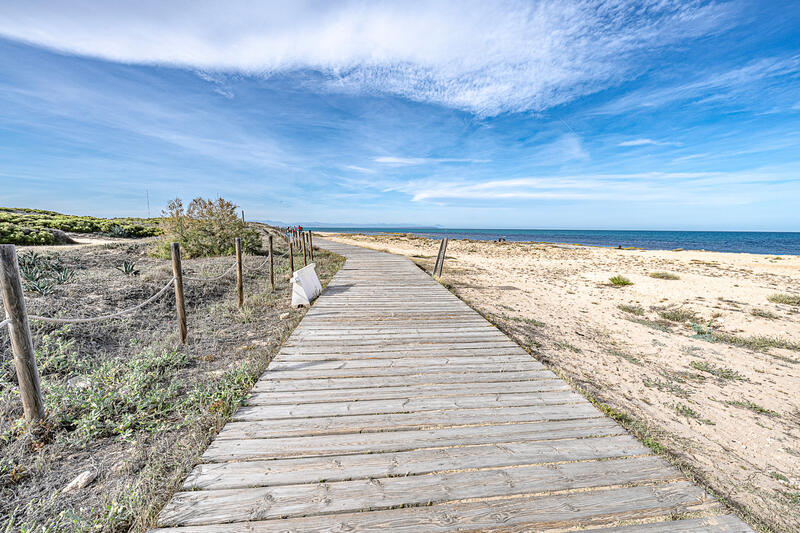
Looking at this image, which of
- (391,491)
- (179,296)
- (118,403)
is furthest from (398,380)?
(179,296)

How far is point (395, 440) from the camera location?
2529 mm

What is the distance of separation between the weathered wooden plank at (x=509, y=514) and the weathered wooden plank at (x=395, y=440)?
524 mm

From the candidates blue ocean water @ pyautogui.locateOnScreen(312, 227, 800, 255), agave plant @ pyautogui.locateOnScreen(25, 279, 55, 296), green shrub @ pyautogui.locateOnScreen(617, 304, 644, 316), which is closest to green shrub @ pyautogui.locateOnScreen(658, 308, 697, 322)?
green shrub @ pyautogui.locateOnScreen(617, 304, 644, 316)

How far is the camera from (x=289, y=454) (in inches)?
92.9

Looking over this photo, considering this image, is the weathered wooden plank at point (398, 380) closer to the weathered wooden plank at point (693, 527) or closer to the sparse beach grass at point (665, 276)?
the weathered wooden plank at point (693, 527)

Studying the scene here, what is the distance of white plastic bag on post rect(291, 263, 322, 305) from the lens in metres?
6.69

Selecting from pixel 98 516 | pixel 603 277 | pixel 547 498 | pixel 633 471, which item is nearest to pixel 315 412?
pixel 98 516

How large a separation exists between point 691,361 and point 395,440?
6.32 metres

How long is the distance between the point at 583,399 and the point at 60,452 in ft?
15.7

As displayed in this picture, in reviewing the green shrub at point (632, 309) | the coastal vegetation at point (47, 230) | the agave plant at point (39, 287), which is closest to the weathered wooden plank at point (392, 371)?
the agave plant at point (39, 287)

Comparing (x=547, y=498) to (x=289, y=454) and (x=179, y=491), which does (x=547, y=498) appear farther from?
(x=179, y=491)

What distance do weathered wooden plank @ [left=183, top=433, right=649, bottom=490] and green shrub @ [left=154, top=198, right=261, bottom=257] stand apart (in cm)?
1222

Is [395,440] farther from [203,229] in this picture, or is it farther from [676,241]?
[676,241]

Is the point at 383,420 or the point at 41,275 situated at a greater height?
the point at 41,275
